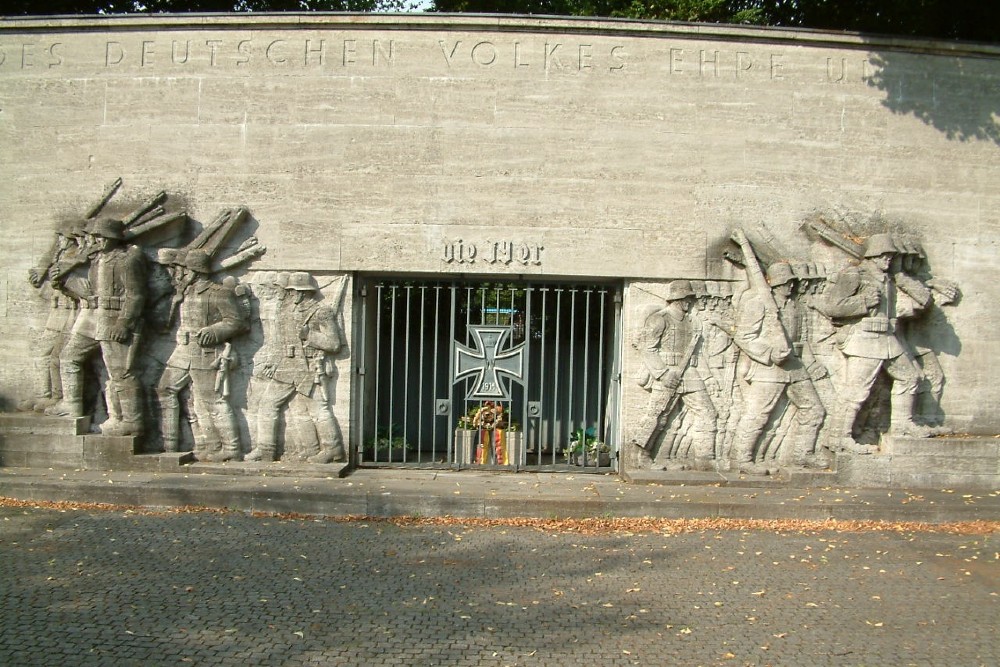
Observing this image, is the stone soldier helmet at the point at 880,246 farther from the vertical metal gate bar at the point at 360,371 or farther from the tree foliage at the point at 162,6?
the tree foliage at the point at 162,6

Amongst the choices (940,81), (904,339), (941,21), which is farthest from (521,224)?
(941,21)

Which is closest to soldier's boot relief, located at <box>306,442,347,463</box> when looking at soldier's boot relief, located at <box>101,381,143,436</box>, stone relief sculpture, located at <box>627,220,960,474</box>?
soldier's boot relief, located at <box>101,381,143,436</box>

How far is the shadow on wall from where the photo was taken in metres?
10.3

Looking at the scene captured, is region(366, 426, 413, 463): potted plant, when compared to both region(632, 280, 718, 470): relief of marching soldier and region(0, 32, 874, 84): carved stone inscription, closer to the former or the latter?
region(632, 280, 718, 470): relief of marching soldier

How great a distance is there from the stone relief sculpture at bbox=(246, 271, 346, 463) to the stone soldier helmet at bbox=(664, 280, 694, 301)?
12.8ft

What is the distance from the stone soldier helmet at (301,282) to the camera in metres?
9.92

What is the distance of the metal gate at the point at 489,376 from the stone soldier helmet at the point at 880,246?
9.50 ft

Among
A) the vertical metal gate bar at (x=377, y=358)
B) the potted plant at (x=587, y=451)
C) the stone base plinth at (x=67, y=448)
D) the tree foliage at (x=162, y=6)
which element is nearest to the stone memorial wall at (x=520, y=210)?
the stone base plinth at (x=67, y=448)

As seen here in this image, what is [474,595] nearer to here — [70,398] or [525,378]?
[525,378]

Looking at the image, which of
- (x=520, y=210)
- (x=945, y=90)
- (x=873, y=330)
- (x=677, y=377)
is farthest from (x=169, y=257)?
(x=945, y=90)

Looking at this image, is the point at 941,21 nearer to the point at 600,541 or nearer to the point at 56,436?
the point at 600,541

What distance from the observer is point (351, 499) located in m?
8.65

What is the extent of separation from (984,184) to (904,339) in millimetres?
2203

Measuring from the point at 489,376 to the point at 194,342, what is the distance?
3.48m
